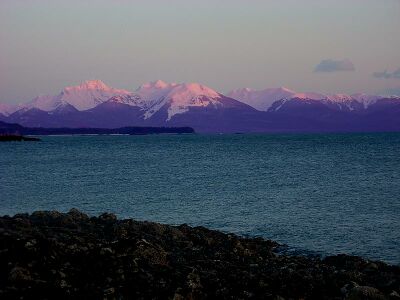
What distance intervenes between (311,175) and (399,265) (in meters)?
49.9

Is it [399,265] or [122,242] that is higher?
[122,242]

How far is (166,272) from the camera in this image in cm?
1955

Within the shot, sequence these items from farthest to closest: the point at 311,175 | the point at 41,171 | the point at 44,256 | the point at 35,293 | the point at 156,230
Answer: the point at 41,171, the point at 311,175, the point at 156,230, the point at 44,256, the point at 35,293

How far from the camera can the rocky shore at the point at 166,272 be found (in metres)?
17.8

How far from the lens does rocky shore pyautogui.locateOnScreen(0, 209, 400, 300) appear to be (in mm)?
17766

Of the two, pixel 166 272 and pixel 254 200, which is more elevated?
pixel 166 272

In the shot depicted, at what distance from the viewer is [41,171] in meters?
87.5

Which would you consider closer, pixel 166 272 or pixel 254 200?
pixel 166 272

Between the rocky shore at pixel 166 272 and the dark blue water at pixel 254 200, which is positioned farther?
the dark blue water at pixel 254 200

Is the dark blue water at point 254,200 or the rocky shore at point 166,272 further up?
the rocky shore at point 166,272

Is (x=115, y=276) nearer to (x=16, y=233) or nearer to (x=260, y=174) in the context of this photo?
(x=16, y=233)

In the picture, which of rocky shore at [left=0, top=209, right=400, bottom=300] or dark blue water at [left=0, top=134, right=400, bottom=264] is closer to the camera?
rocky shore at [left=0, top=209, right=400, bottom=300]

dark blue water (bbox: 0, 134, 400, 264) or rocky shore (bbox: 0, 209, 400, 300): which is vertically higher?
rocky shore (bbox: 0, 209, 400, 300)

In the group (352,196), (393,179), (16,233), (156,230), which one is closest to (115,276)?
(16,233)
